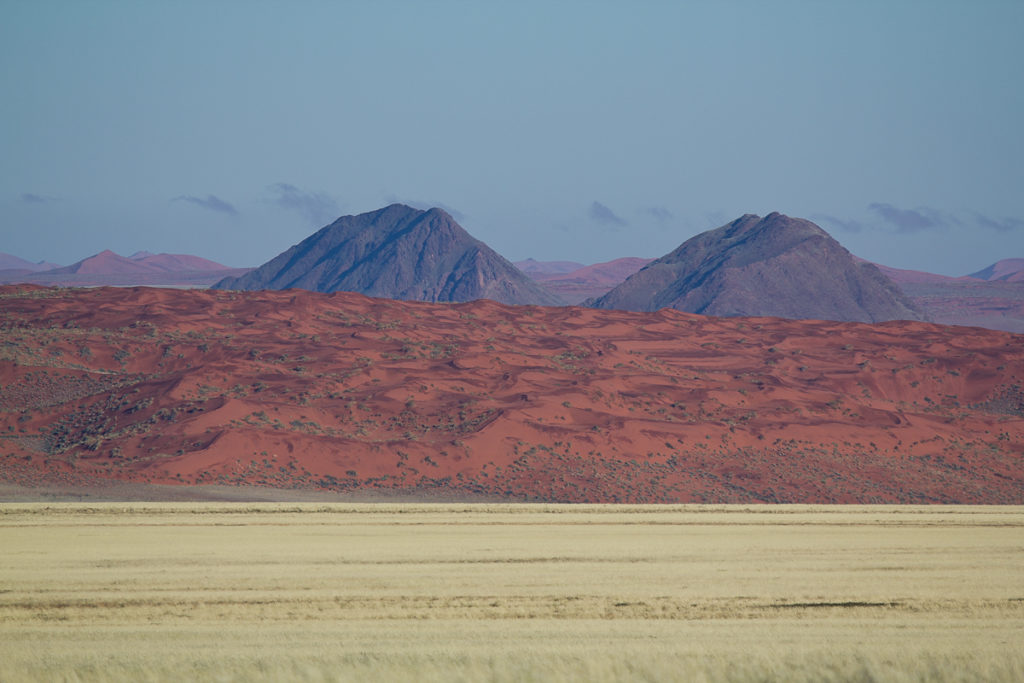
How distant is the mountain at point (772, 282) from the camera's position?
122 meters

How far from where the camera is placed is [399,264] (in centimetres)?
15112

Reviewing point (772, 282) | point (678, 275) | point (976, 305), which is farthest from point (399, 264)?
point (976, 305)

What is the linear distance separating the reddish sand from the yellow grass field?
11.7 meters

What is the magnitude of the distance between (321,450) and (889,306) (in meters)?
101

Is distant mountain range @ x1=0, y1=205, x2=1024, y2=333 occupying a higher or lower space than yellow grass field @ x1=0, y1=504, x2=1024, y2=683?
higher

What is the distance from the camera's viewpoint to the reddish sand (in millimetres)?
41062

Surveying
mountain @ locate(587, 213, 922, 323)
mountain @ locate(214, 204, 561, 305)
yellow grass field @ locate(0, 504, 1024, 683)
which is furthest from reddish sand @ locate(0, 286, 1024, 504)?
mountain @ locate(214, 204, 561, 305)

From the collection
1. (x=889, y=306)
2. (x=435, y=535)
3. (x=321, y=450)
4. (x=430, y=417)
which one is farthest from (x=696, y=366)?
(x=889, y=306)

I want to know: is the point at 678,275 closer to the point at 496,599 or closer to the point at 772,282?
the point at 772,282

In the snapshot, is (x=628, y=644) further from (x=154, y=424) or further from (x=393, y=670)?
(x=154, y=424)

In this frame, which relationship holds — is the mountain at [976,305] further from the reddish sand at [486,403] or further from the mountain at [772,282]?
the reddish sand at [486,403]

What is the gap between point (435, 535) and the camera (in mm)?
26203

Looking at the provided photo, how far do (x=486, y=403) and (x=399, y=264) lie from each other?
105 meters

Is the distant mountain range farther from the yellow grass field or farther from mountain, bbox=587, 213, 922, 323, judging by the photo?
the yellow grass field
